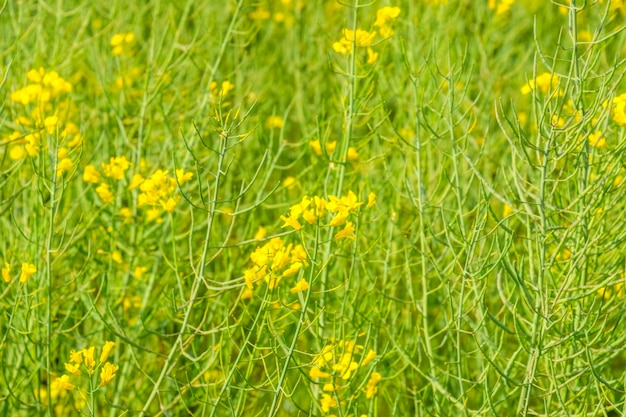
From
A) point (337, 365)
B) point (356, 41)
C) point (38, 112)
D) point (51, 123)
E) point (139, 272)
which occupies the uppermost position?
point (356, 41)

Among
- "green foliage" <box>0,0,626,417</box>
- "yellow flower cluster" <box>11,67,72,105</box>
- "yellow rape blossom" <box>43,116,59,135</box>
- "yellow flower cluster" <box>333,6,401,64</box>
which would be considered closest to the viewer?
"green foliage" <box>0,0,626,417</box>

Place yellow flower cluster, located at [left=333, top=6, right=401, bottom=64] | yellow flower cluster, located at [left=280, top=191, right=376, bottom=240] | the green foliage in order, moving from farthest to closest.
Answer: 1. yellow flower cluster, located at [left=333, top=6, right=401, bottom=64]
2. the green foliage
3. yellow flower cluster, located at [left=280, top=191, right=376, bottom=240]

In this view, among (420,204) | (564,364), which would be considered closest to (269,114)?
(420,204)

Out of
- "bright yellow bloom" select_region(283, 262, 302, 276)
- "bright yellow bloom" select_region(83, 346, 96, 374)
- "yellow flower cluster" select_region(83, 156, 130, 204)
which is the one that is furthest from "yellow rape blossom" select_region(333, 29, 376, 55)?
"bright yellow bloom" select_region(83, 346, 96, 374)

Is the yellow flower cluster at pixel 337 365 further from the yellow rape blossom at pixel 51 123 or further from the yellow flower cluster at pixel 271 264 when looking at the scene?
the yellow rape blossom at pixel 51 123

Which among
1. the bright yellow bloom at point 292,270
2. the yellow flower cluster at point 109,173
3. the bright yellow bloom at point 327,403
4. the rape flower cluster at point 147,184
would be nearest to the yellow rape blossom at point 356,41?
the rape flower cluster at point 147,184

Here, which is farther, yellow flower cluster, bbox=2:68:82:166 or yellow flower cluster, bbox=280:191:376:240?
yellow flower cluster, bbox=2:68:82:166

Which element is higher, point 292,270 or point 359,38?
point 359,38

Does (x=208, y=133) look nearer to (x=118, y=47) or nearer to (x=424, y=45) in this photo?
(x=118, y=47)

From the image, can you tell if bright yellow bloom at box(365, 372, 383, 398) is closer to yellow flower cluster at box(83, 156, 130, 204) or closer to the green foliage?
the green foliage

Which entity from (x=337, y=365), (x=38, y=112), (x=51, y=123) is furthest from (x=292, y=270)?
(x=38, y=112)

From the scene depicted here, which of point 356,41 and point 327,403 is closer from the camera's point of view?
point 327,403

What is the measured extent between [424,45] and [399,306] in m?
1.32

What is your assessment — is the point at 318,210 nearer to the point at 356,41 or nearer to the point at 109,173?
the point at 356,41
